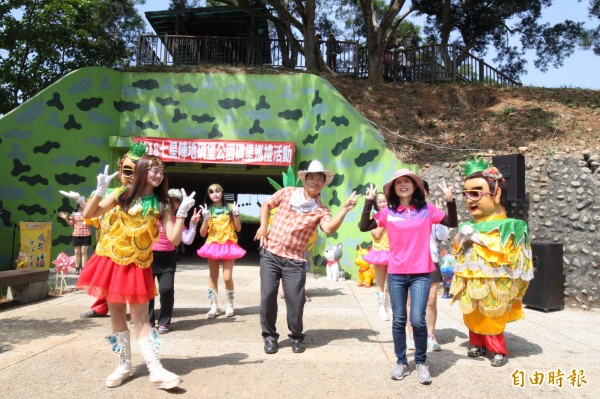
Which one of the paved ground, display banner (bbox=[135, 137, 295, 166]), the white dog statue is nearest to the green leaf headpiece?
the paved ground

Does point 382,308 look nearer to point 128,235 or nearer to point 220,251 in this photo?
point 220,251

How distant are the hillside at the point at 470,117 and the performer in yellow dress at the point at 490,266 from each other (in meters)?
5.71

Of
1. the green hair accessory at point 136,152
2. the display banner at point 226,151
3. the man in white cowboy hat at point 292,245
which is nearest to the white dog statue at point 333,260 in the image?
the display banner at point 226,151

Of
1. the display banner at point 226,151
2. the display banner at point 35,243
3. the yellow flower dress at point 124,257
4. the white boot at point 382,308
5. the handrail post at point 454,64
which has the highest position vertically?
the handrail post at point 454,64

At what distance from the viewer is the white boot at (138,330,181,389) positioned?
3.31 meters

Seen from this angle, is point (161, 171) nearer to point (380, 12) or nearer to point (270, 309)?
point (270, 309)

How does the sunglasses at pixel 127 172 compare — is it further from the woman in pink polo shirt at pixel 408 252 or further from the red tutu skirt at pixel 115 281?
the woman in pink polo shirt at pixel 408 252

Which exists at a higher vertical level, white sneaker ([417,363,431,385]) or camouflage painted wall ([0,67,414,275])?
camouflage painted wall ([0,67,414,275])

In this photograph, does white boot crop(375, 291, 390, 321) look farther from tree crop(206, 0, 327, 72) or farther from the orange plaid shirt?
tree crop(206, 0, 327, 72)

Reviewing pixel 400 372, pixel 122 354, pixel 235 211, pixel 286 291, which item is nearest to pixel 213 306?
pixel 235 211

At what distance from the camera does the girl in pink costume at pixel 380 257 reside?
6141 mm

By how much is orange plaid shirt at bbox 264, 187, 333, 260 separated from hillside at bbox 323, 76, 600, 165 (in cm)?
635

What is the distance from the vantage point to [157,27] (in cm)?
1966

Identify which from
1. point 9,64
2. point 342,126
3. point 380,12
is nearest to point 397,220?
point 342,126
